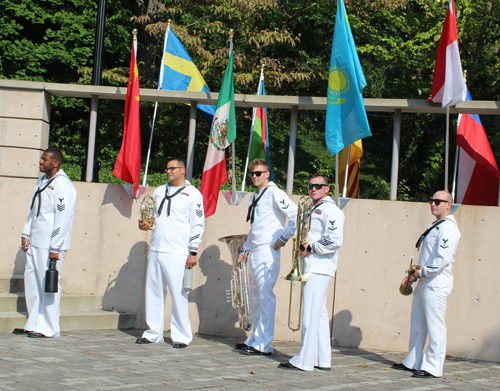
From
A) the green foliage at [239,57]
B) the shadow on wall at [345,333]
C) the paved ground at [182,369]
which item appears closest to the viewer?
the paved ground at [182,369]

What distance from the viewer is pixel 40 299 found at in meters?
6.75

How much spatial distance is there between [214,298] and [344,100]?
10.3 ft

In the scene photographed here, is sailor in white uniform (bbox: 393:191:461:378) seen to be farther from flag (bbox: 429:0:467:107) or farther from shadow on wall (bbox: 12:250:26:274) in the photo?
shadow on wall (bbox: 12:250:26:274)

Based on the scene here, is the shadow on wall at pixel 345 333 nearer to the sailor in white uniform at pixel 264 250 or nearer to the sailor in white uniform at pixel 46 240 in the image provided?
the sailor in white uniform at pixel 264 250

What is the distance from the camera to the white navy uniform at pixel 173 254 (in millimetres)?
6684

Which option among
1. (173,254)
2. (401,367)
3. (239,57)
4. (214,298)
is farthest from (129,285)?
(239,57)

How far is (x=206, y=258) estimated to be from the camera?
7758mm

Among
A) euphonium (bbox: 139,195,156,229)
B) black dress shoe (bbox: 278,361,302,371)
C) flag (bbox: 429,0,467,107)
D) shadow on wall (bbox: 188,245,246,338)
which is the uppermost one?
flag (bbox: 429,0,467,107)

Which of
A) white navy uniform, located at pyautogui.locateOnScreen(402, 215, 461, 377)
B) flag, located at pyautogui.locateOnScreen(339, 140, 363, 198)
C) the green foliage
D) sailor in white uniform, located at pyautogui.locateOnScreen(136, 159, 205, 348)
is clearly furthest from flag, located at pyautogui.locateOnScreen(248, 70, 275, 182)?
the green foliage

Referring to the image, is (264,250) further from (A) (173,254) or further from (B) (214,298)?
(B) (214,298)

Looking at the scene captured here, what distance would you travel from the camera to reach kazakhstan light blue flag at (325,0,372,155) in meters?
6.99

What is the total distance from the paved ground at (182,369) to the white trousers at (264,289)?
0.23 metres

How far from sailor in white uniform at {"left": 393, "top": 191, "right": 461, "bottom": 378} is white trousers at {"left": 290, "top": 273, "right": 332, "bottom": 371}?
3.12ft

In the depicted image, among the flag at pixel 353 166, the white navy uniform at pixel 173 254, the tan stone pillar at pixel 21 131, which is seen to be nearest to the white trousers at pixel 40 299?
the white navy uniform at pixel 173 254
